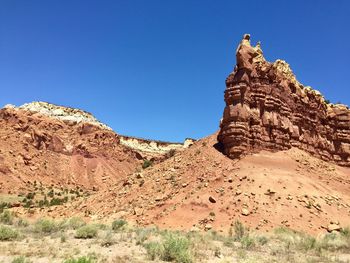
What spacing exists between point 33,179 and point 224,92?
3661cm

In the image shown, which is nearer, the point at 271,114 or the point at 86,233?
the point at 86,233

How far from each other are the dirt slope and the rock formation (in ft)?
4.35

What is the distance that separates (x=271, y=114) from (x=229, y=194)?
9468 mm

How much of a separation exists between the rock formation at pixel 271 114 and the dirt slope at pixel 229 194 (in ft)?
4.35

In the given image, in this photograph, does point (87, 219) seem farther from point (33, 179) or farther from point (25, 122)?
point (25, 122)

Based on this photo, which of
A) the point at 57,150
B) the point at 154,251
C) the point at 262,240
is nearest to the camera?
the point at 154,251

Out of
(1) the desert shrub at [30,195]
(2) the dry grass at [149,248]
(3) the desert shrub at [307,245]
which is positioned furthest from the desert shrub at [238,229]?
(1) the desert shrub at [30,195]

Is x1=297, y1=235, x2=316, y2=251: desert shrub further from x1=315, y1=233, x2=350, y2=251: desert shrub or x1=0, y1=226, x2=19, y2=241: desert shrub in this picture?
x1=0, y1=226, x2=19, y2=241: desert shrub

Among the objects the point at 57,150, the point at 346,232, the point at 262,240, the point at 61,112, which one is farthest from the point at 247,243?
the point at 61,112

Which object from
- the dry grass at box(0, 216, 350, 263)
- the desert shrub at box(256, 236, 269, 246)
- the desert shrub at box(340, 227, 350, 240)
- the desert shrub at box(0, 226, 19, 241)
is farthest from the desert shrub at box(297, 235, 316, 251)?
the desert shrub at box(0, 226, 19, 241)

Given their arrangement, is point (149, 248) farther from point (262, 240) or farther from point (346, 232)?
point (346, 232)

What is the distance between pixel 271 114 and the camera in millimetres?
36188

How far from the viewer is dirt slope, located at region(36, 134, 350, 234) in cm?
2812

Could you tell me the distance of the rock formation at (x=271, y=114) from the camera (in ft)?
113
